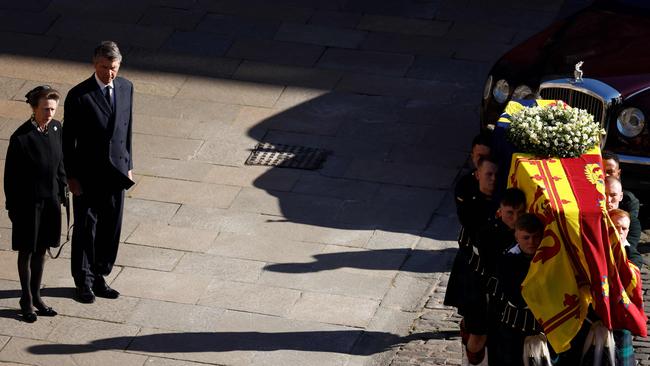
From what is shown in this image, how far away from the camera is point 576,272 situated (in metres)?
7.75

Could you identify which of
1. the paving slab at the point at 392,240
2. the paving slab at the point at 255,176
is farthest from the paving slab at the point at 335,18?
the paving slab at the point at 392,240

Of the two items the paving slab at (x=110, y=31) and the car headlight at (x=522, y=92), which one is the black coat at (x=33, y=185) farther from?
the paving slab at (x=110, y=31)

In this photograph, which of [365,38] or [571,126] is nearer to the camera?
[571,126]

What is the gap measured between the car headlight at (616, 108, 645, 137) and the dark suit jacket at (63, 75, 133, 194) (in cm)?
416

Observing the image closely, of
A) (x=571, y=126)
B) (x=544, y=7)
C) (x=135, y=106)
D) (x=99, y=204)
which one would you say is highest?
(x=571, y=126)

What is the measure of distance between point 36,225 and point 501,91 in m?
4.53

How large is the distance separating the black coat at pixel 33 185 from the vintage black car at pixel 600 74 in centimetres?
426

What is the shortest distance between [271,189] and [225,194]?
16.9 inches

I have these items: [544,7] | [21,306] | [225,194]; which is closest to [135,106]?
[225,194]

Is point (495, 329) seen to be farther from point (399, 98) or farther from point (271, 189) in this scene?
point (399, 98)

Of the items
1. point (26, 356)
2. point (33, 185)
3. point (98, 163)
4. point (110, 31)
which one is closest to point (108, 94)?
point (98, 163)

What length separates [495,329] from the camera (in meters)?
8.02

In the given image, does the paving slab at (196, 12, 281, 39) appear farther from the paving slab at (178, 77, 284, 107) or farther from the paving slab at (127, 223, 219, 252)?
the paving slab at (127, 223, 219, 252)

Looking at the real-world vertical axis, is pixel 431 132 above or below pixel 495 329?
below
